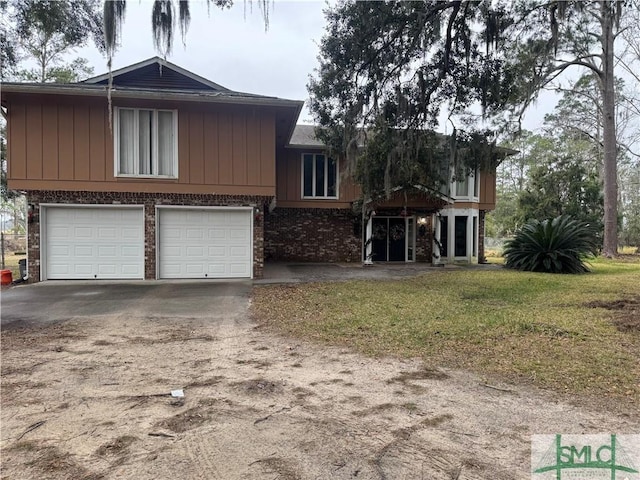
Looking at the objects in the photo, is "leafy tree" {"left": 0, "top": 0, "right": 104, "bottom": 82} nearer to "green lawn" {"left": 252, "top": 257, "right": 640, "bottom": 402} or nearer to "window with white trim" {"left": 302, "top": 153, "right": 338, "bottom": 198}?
"green lawn" {"left": 252, "top": 257, "right": 640, "bottom": 402}

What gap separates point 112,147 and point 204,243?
350 cm

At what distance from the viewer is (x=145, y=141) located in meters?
11.0

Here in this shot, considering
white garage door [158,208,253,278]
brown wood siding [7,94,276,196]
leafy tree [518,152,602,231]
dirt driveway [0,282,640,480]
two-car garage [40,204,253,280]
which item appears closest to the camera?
dirt driveway [0,282,640,480]

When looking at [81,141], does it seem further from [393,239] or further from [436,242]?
[436,242]

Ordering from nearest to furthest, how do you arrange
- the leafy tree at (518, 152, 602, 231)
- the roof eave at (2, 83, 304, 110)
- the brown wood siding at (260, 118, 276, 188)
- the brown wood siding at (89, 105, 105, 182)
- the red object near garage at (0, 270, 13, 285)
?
the roof eave at (2, 83, 304, 110) < the red object near garage at (0, 270, 13, 285) < the brown wood siding at (89, 105, 105, 182) < the brown wood siding at (260, 118, 276, 188) < the leafy tree at (518, 152, 602, 231)

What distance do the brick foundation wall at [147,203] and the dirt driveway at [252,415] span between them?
18.7ft

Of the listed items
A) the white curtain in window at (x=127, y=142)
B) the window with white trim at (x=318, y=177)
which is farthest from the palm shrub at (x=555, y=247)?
the white curtain in window at (x=127, y=142)

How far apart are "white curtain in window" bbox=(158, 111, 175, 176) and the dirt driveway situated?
21.3 ft

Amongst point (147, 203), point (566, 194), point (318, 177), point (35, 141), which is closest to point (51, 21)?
point (35, 141)

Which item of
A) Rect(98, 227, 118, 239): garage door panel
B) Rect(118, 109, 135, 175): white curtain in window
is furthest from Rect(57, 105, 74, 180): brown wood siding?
A: Rect(98, 227, 118, 239): garage door panel

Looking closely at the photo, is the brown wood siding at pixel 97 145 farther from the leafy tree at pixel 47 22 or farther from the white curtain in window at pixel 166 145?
the leafy tree at pixel 47 22

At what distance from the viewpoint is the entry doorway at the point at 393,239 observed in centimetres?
1784

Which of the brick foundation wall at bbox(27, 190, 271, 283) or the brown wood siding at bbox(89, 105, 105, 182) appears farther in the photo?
the brown wood siding at bbox(89, 105, 105, 182)

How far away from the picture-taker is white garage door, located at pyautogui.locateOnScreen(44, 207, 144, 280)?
1073 cm
